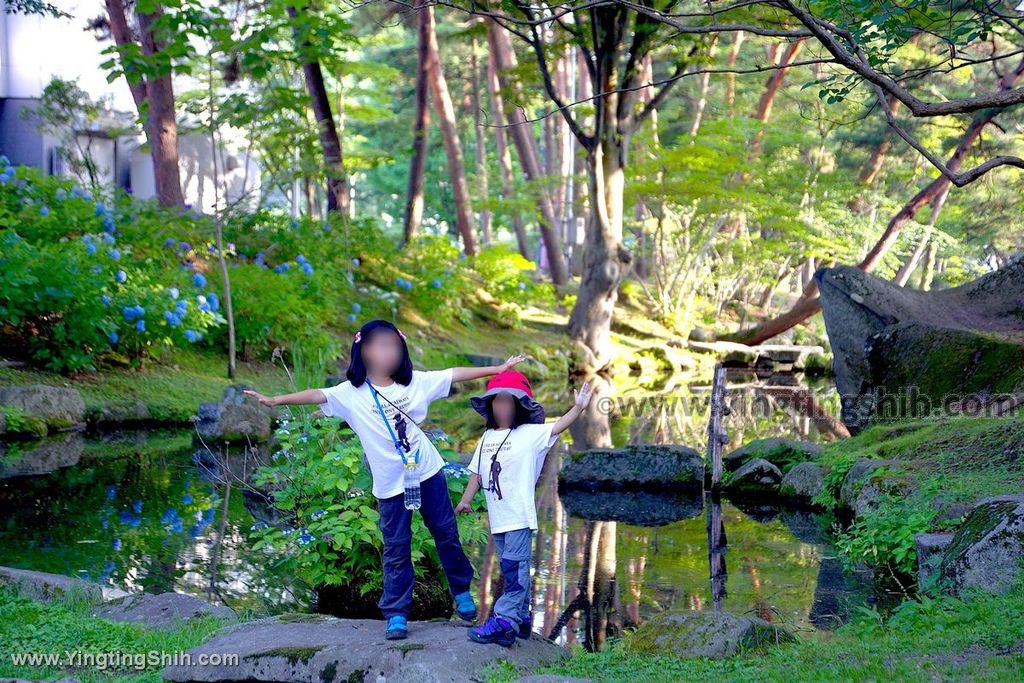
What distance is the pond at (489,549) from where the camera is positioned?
6.45 metres

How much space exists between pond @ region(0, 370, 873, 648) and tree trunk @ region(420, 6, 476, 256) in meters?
13.2

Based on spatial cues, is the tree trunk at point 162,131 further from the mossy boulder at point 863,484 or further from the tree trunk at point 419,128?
the mossy boulder at point 863,484

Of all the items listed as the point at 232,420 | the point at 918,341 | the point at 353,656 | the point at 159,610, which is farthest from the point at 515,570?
the point at 918,341

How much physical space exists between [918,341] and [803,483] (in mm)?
3137

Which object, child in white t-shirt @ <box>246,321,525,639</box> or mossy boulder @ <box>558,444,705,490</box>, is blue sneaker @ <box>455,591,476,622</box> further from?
mossy boulder @ <box>558,444,705,490</box>

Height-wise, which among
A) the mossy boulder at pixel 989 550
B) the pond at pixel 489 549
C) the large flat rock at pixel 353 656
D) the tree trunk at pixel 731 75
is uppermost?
the tree trunk at pixel 731 75

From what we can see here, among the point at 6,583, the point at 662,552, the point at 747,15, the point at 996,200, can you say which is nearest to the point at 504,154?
the point at 996,200

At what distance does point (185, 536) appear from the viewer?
762cm

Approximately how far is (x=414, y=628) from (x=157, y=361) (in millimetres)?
9560

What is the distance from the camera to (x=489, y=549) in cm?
752

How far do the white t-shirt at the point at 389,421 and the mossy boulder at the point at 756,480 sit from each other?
5632 millimetres

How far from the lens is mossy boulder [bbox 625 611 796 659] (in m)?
4.74

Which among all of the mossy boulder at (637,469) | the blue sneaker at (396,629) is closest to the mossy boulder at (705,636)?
the blue sneaker at (396,629)

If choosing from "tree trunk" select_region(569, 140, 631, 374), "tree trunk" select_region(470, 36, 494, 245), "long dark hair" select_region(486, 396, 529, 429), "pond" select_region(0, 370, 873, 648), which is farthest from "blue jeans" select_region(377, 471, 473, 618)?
"tree trunk" select_region(470, 36, 494, 245)
